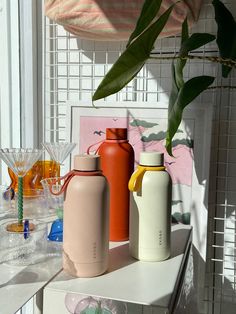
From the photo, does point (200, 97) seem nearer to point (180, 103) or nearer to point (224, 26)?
point (224, 26)

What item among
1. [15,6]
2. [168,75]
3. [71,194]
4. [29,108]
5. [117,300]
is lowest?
[117,300]

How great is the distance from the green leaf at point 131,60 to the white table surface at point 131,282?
0.35 metres

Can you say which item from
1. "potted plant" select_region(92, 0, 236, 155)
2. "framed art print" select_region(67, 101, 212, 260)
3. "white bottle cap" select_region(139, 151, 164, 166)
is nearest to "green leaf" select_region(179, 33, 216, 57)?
"potted plant" select_region(92, 0, 236, 155)

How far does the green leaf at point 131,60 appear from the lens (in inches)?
29.3

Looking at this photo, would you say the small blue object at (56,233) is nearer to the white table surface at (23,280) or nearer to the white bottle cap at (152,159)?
the white table surface at (23,280)

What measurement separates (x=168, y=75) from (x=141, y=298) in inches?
33.7

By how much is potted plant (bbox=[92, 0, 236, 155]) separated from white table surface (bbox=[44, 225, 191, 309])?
25 cm

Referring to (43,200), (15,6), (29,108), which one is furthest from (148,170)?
(15,6)

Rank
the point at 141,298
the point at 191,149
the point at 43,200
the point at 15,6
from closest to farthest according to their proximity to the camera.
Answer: the point at 141,298 < the point at 43,200 < the point at 191,149 < the point at 15,6

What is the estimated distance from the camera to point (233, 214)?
1456mm

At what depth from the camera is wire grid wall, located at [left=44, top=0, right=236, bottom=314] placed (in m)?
1.42

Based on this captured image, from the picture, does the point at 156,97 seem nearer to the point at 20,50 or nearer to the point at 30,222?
the point at 20,50

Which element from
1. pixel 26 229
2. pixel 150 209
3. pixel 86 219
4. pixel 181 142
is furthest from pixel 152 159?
pixel 181 142

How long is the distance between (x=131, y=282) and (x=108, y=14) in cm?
79
